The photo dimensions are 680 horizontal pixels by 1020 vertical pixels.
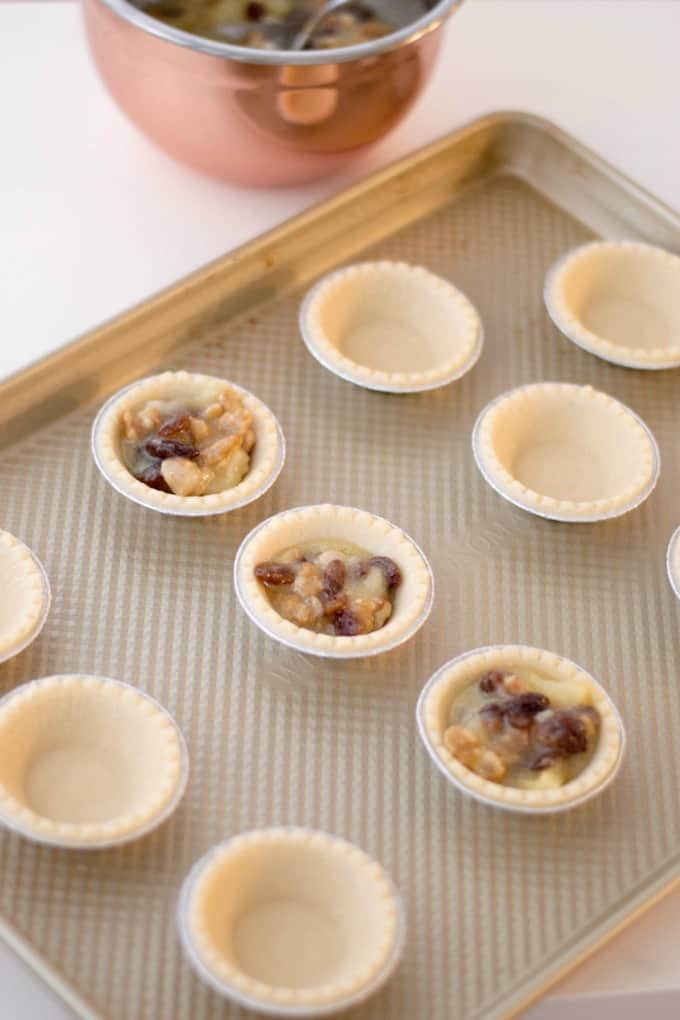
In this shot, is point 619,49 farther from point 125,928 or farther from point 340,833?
point 125,928

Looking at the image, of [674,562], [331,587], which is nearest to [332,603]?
[331,587]

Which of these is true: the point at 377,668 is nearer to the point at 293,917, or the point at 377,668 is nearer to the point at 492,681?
the point at 492,681

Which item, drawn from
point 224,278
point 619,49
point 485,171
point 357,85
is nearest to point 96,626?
point 224,278

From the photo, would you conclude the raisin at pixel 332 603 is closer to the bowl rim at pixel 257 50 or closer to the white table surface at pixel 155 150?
the white table surface at pixel 155 150

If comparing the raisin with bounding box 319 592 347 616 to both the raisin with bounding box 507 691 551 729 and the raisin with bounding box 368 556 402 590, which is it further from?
the raisin with bounding box 507 691 551 729

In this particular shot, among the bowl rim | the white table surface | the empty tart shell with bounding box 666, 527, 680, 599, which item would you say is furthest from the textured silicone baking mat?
the bowl rim
